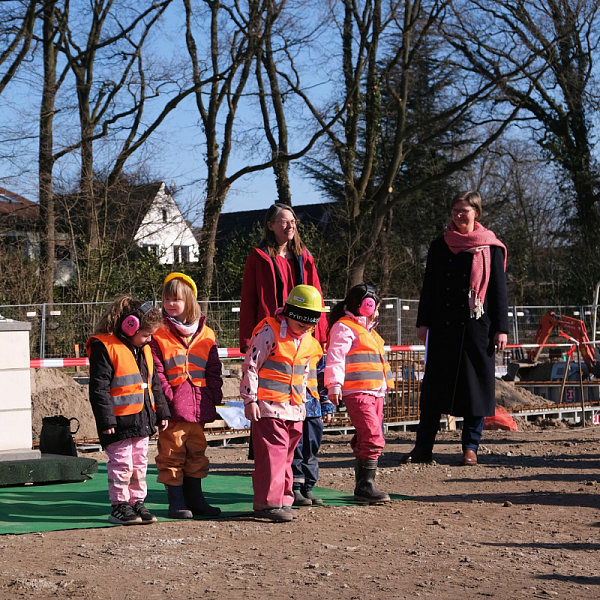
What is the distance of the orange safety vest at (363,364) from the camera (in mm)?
6391

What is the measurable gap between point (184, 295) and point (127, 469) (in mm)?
1132

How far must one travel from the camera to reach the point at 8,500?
6930 millimetres

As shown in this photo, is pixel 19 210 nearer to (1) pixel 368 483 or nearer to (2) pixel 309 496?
(2) pixel 309 496

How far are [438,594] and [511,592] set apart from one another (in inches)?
13.0

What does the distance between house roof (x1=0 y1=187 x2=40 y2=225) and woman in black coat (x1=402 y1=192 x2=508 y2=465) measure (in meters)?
15.6

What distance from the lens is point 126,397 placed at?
5.68 m

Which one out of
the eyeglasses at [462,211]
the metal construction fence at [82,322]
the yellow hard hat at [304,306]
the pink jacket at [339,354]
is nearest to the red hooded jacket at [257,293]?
the pink jacket at [339,354]

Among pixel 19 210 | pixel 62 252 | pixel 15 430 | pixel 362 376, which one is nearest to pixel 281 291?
pixel 362 376

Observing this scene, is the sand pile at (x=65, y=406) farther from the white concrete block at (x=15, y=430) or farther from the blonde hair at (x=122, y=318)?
the blonde hair at (x=122, y=318)

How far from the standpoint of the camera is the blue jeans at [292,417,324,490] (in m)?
6.30

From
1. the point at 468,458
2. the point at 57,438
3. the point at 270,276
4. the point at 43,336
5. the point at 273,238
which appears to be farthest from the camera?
the point at 43,336

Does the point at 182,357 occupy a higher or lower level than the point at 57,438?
higher

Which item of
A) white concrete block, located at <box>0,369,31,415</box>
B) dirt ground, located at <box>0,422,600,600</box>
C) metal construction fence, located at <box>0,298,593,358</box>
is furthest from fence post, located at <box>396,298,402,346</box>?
white concrete block, located at <box>0,369,31,415</box>

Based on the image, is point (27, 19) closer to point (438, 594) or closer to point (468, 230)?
point (468, 230)
